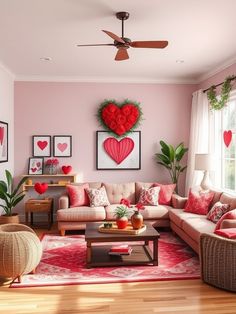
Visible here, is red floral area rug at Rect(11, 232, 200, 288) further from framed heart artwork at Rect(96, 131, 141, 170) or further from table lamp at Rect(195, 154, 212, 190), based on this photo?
framed heart artwork at Rect(96, 131, 141, 170)

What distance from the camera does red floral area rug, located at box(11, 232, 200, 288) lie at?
3596 mm

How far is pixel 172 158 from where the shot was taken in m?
6.47

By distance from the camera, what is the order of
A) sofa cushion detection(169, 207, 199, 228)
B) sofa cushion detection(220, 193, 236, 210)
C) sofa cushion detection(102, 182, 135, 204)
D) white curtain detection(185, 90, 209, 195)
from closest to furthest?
1. sofa cushion detection(220, 193, 236, 210)
2. sofa cushion detection(169, 207, 199, 228)
3. sofa cushion detection(102, 182, 135, 204)
4. white curtain detection(185, 90, 209, 195)

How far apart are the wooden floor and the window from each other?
8.48ft

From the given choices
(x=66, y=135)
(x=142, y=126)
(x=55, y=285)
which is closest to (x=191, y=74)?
(x=142, y=126)

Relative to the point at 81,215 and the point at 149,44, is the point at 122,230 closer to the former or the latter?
the point at 81,215

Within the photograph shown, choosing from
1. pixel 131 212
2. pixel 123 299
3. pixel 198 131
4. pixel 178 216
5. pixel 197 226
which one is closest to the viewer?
pixel 123 299

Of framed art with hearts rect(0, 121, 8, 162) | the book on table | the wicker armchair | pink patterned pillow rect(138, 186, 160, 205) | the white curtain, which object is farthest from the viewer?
the white curtain

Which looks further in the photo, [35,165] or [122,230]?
[35,165]

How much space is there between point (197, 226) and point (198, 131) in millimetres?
2440

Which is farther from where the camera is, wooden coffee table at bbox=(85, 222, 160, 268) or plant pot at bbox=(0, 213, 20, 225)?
plant pot at bbox=(0, 213, 20, 225)

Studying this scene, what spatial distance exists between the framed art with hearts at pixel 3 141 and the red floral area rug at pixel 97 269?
5.95 feet

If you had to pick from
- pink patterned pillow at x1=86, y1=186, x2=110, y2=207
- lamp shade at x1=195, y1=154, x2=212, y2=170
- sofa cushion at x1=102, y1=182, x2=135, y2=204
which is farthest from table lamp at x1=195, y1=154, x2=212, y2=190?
pink patterned pillow at x1=86, y1=186, x2=110, y2=207

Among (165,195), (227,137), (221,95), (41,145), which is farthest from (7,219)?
(221,95)
